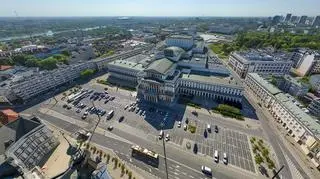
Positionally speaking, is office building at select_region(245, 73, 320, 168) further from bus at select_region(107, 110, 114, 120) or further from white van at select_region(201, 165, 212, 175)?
bus at select_region(107, 110, 114, 120)

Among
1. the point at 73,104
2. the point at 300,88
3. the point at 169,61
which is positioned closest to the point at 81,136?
the point at 73,104

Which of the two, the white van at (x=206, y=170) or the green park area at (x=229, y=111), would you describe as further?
the green park area at (x=229, y=111)

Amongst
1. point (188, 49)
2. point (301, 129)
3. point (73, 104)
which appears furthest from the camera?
point (188, 49)

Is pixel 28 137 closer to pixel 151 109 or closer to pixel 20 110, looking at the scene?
pixel 20 110

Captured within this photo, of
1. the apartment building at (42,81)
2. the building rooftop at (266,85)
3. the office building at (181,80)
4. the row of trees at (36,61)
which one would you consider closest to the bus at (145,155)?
the office building at (181,80)

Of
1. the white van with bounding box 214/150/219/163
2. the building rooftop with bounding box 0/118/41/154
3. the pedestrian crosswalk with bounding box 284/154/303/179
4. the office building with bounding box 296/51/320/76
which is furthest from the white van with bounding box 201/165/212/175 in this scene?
the office building with bounding box 296/51/320/76

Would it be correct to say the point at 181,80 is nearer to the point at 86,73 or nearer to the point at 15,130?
the point at 86,73

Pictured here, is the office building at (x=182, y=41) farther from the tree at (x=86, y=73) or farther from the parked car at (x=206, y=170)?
the parked car at (x=206, y=170)
